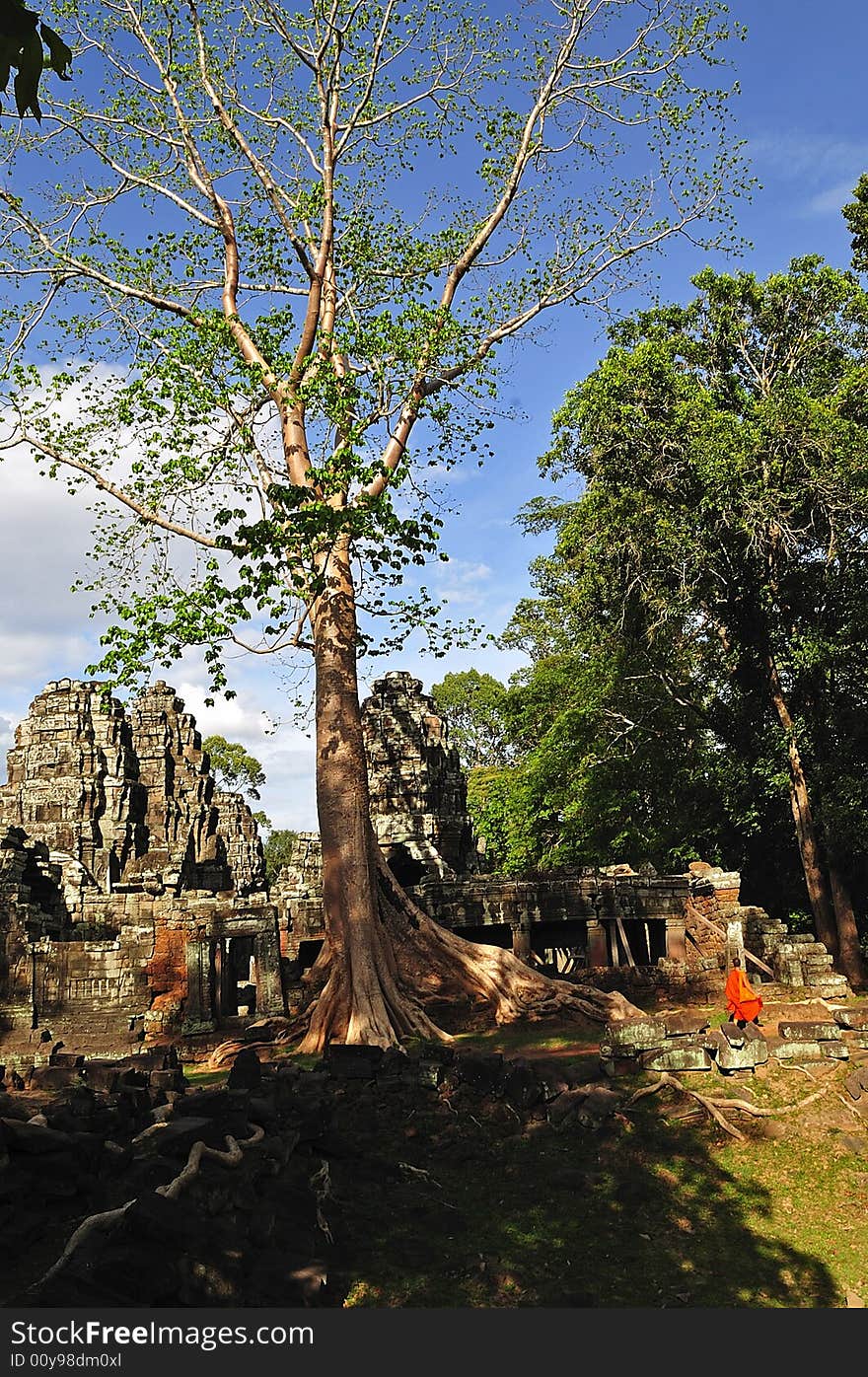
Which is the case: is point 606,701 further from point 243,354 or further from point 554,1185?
point 554,1185

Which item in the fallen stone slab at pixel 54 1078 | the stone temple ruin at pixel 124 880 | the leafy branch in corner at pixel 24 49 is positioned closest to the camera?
the leafy branch in corner at pixel 24 49

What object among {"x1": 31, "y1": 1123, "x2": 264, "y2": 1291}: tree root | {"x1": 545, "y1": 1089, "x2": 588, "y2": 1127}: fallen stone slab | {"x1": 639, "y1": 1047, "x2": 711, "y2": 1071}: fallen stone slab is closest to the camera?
{"x1": 31, "y1": 1123, "x2": 264, "y2": 1291}: tree root

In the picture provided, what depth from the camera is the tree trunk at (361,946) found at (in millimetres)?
12867

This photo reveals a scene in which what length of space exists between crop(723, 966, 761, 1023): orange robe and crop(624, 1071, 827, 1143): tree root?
2185 mm

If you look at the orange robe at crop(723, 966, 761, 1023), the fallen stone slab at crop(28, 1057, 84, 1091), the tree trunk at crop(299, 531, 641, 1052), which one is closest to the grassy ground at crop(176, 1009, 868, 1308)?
the orange robe at crop(723, 966, 761, 1023)

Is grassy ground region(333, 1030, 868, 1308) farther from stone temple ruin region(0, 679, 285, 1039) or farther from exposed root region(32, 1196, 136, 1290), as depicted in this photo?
stone temple ruin region(0, 679, 285, 1039)

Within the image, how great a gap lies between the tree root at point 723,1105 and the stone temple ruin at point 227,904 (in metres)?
8.35

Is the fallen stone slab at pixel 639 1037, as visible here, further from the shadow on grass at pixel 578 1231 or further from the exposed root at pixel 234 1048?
the exposed root at pixel 234 1048

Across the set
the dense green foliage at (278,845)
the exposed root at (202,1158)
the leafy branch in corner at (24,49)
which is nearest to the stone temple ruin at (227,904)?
the exposed root at (202,1158)

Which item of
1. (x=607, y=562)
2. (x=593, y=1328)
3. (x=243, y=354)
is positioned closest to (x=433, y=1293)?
(x=593, y=1328)

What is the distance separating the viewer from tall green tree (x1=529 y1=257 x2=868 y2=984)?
1959 centimetres

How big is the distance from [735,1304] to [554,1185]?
1.90 m

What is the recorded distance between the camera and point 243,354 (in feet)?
52.7

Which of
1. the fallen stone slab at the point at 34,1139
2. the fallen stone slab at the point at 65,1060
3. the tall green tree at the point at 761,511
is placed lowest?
the fallen stone slab at the point at 65,1060
